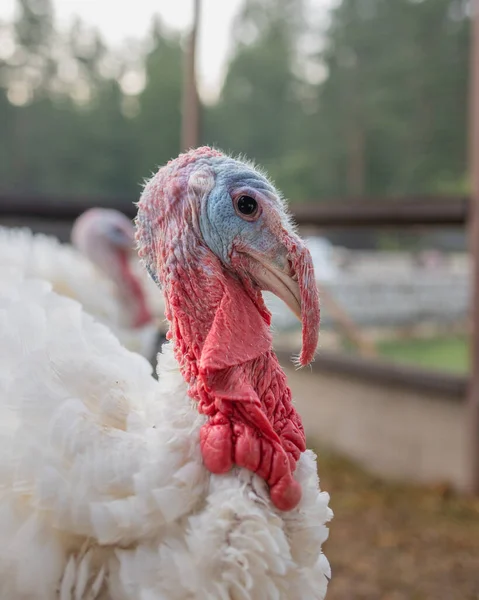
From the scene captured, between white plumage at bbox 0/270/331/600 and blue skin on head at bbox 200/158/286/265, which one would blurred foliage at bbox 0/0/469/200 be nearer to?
blue skin on head at bbox 200/158/286/265

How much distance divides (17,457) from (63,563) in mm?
239

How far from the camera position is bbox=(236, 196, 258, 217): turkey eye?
143cm

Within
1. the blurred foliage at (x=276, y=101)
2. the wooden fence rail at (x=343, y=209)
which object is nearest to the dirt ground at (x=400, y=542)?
the wooden fence rail at (x=343, y=209)

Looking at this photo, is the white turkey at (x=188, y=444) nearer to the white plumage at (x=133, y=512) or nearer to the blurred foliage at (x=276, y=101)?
the white plumage at (x=133, y=512)

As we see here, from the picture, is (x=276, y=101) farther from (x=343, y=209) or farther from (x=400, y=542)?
(x=400, y=542)

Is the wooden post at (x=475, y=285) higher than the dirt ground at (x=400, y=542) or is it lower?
higher

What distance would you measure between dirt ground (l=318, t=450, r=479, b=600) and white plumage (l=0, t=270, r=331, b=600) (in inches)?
77.2

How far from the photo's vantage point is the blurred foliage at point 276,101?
4172 millimetres

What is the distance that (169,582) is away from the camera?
4.30ft

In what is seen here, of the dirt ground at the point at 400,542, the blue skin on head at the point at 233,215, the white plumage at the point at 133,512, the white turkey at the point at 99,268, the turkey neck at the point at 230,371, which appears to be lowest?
the dirt ground at the point at 400,542

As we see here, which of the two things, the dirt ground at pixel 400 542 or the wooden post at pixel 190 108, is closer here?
the dirt ground at pixel 400 542

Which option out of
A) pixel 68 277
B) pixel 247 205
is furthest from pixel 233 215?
pixel 68 277

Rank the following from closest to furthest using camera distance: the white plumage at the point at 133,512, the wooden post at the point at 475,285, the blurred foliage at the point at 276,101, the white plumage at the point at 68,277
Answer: the white plumage at the point at 133,512
the white plumage at the point at 68,277
the wooden post at the point at 475,285
the blurred foliage at the point at 276,101

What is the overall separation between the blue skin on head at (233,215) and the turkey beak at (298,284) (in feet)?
0.12
